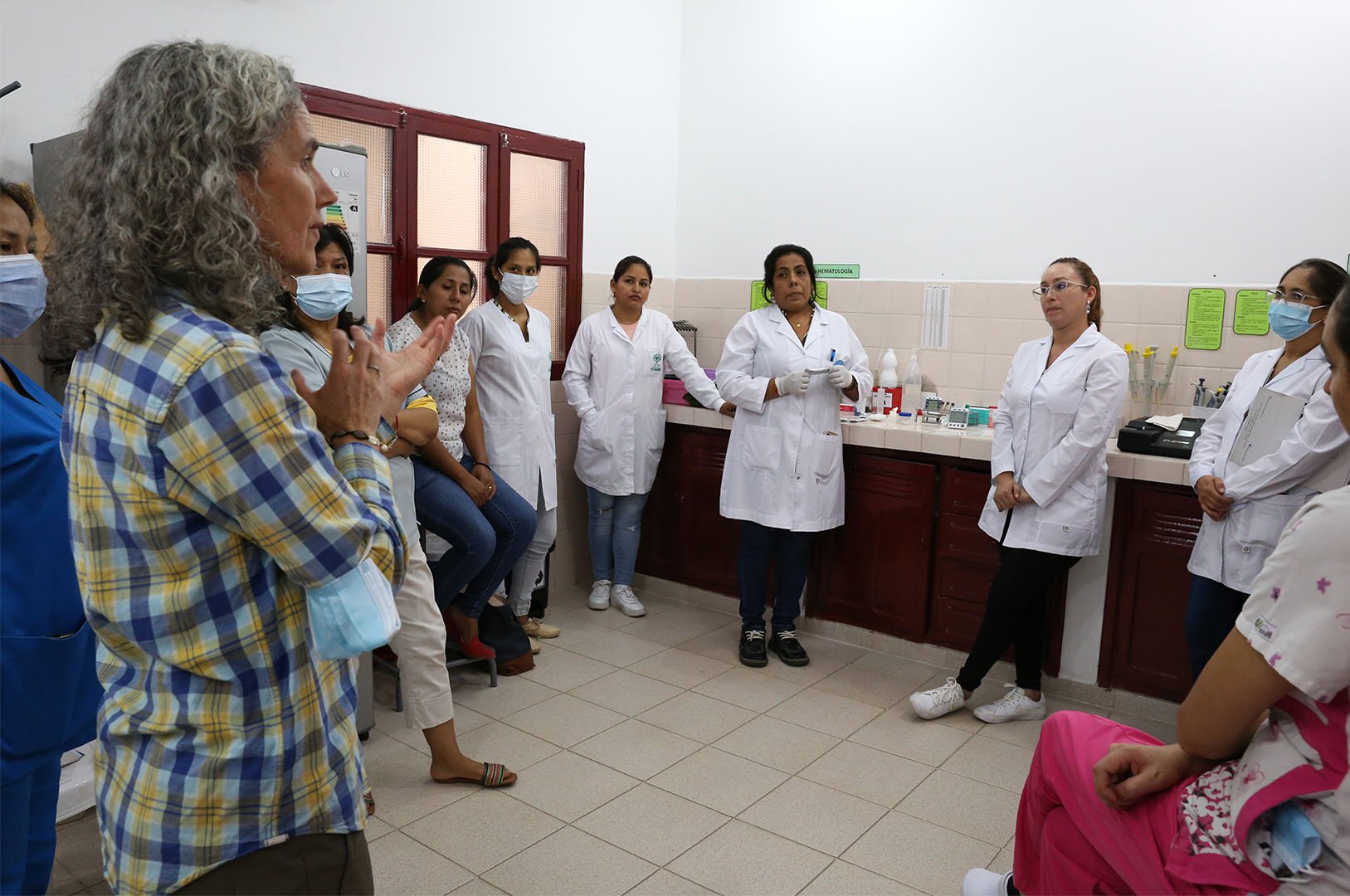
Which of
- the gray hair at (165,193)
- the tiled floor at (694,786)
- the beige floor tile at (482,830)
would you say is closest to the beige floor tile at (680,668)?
the tiled floor at (694,786)

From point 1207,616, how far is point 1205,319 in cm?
130

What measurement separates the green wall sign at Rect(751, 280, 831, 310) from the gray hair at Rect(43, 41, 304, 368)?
353cm

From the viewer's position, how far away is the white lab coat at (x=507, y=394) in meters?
3.76

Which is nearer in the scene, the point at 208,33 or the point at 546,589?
the point at 208,33

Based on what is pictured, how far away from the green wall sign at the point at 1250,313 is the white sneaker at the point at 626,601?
8.49 ft

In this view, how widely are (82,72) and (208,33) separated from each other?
433 mm

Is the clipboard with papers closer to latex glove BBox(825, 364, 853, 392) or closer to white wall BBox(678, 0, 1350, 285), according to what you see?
white wall BBox(678, 0, 1350, 285)

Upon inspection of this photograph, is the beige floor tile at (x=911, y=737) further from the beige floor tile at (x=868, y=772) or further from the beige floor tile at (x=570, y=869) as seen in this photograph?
the beige floor tile at (x=570, y=869)

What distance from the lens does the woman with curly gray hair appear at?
0.97m

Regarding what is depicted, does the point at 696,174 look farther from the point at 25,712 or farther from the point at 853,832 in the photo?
the point at 25,712

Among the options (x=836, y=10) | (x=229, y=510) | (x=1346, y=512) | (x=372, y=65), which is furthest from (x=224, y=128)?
(x=836, y=10)

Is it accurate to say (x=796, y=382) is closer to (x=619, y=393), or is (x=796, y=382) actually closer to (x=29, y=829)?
(x=619, y=393)

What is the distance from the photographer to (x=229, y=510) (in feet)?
3.20

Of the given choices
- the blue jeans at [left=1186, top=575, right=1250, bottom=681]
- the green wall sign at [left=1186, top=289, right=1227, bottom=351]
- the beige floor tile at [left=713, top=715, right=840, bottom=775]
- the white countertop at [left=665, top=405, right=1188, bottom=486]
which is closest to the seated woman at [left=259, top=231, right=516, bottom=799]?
the beige floor tile at [left=713, top=715, right=840, bottom=775]
